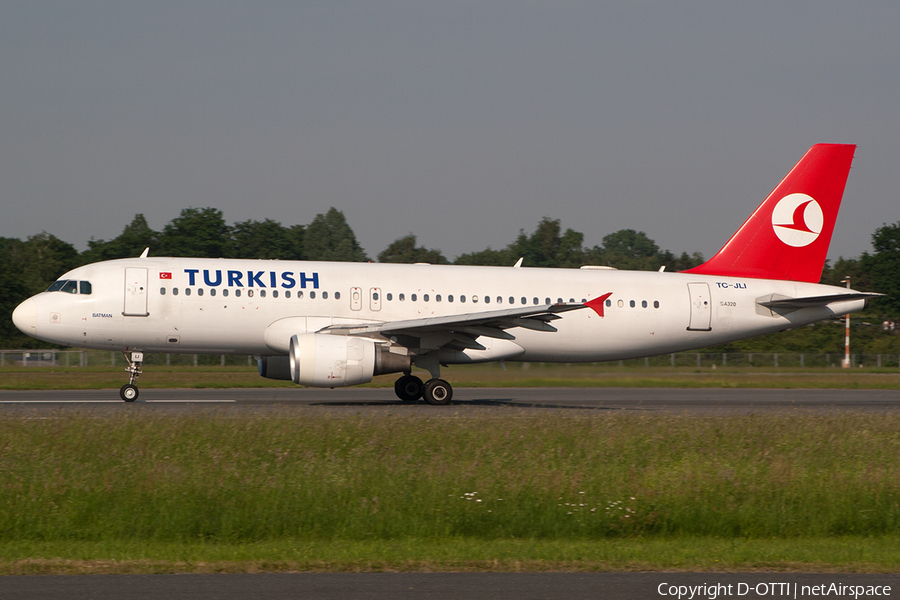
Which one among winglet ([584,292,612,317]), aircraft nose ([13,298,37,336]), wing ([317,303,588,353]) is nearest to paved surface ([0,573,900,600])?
wing ([317,303,588,353])

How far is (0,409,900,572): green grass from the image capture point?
8.76m

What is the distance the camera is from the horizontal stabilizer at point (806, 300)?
26.2 meters

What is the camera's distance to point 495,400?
85.3 feet

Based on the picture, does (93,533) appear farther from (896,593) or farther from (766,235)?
(766,235)

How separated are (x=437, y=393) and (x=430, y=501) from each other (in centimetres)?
1321

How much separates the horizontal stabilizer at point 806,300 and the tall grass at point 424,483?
1239 centimetres

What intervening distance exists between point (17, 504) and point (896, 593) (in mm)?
8777

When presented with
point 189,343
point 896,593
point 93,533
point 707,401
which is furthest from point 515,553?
point 707,401

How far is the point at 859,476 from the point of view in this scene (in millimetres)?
11727

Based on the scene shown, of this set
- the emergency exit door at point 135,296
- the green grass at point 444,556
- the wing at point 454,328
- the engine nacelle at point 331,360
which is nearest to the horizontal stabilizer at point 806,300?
the wing at point 454,328

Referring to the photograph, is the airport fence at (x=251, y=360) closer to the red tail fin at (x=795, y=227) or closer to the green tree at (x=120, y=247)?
the red tail fin at (x=795, y=227)

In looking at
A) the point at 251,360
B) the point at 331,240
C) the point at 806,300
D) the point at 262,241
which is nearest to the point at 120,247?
the point at 262,241

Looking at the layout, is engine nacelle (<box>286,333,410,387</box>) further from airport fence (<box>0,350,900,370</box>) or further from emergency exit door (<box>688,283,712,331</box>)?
airport fence (<box>0,350,900,370</box>)

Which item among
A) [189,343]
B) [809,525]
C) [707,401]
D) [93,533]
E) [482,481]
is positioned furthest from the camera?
[707,401]
